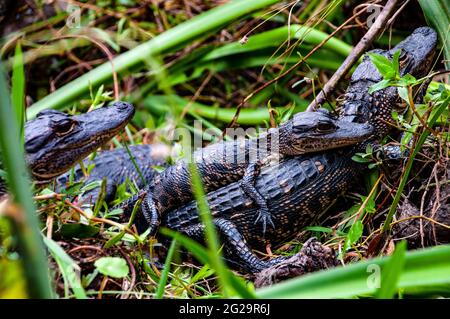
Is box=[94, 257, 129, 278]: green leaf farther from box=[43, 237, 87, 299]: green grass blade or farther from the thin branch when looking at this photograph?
the thin branch

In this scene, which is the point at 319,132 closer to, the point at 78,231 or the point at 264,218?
the point at 264,218

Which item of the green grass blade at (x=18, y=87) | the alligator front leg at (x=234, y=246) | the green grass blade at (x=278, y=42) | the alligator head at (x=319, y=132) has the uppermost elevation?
the green grass blade at (x=18, y=87)

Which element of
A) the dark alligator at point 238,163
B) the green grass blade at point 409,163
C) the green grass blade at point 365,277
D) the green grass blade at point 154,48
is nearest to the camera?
the green grass blade at point 365,277

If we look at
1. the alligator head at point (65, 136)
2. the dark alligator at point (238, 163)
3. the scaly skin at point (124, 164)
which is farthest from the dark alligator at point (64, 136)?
the scaly skin at point (124, 164)

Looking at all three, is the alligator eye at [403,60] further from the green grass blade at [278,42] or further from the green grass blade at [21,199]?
the green grass blade at [21,199]
